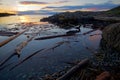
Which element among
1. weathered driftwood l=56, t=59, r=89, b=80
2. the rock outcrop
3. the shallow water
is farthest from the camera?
the rock outcrop

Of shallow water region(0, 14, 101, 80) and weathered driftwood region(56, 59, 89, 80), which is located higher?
weathered driftwood region(56, 59, 89, 80)

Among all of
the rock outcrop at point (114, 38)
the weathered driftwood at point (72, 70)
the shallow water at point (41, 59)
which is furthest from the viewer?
the rock outcrop at point (114, 38)

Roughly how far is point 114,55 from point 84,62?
405 centimetres

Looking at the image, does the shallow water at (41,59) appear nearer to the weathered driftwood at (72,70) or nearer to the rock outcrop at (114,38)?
the weathered driftwood at (72,70)

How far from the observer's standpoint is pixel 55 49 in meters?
19.2

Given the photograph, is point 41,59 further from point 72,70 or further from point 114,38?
point 114,38

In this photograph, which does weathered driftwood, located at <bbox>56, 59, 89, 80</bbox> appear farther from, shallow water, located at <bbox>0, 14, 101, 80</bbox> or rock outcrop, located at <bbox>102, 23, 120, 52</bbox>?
rock outcrop, located at <bbox>102, 23, 120, 52</bbox>

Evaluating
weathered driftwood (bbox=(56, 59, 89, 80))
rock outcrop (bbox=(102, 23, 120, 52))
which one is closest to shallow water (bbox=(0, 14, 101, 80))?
weathered driftwood (bbox=(56, 59, 89, 80))

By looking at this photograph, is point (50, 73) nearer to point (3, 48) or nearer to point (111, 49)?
point (111, 49)

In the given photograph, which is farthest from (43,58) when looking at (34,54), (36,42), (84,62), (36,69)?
(36,42)

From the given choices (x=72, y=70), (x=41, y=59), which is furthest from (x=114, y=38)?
(x=72, y=70)

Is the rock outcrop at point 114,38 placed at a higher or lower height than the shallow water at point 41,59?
higher

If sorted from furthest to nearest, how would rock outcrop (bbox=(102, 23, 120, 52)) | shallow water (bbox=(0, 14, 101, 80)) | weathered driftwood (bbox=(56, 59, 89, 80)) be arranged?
rock outcrop (bbox=(102, 23, 120, 52))
shallow water (bbox=(0, 14, 101, 80))
weathered driftwood (bbox=(56, 59, 89, 80))

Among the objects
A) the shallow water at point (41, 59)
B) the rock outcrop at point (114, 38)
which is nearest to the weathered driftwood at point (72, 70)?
the shallow water at point (41, 59)
